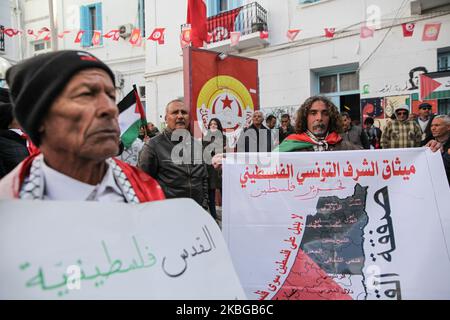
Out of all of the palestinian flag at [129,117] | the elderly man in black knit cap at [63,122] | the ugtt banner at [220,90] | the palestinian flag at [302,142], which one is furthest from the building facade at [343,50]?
the elderly man in black knit cap at [63,122]

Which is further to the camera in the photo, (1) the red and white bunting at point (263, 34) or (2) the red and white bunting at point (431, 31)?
(1) the red and white bunting at point (263, 34)

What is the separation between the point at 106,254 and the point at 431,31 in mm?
9261

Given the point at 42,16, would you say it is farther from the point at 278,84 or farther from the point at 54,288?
the point at 54,288

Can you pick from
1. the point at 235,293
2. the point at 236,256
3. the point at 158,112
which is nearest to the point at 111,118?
the point at 235,293

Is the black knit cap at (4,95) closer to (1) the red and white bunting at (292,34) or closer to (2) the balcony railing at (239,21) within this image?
(1) the red and white bunting at (292,34)

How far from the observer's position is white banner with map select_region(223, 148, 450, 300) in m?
2.23

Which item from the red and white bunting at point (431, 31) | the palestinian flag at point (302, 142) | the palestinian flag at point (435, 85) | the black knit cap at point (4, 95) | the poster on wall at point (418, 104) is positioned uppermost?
the red and white bunting at point (431, 31)

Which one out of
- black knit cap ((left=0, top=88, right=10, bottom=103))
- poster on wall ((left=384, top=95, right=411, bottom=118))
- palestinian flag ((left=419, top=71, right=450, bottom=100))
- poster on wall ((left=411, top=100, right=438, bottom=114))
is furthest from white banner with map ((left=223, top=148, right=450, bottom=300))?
poster on wall ((left=384, top=95, right=411, bottom=118))

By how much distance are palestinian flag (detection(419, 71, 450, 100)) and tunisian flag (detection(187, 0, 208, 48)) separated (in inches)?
157

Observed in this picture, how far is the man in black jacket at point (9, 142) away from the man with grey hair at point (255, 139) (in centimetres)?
215

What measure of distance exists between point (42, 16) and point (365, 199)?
16.8m

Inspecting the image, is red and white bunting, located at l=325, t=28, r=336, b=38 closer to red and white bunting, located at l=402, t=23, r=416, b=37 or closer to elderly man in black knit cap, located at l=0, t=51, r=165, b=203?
red and white bunting, located at l=402, t=23, r=416, b=37

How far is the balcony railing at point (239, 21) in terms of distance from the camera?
433 inches

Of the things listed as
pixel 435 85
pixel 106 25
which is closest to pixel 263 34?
pixel 435 85
